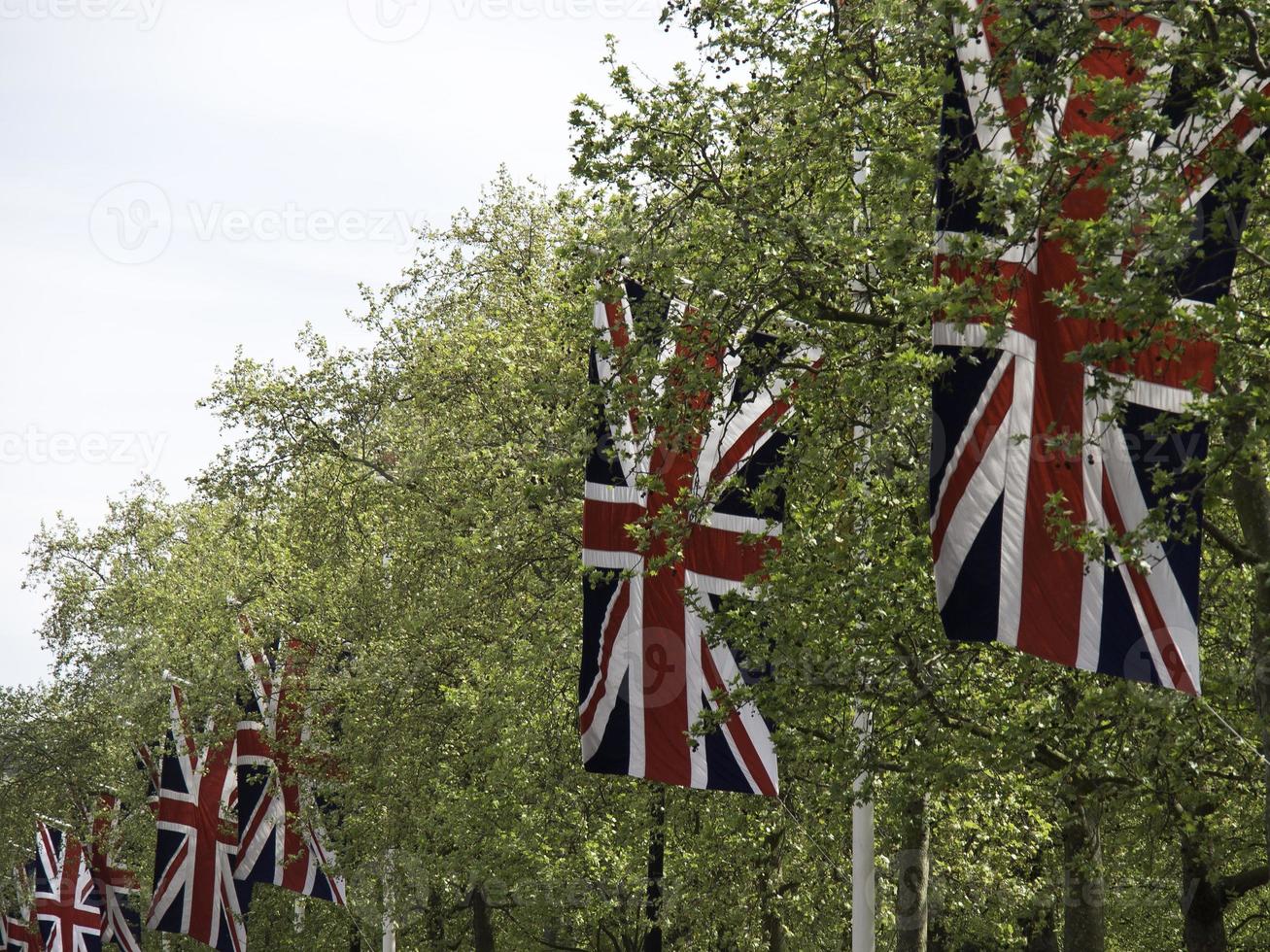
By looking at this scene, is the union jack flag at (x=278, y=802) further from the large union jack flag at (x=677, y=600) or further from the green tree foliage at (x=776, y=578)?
the large union jack flag at (x=677, y=600)

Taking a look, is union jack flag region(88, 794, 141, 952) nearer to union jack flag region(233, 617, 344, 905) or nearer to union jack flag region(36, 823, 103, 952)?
union jack flag region(36, 823, 103, 952)

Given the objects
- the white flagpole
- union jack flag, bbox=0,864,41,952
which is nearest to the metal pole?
the white flagpole

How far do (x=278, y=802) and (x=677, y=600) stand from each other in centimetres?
A: 1461

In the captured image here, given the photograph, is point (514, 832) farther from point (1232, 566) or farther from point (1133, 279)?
point (1133, 279)

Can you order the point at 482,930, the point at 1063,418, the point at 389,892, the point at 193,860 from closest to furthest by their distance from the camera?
the point at 1063,418, the point at 389,892, the point at 482,930, the point at 193,860

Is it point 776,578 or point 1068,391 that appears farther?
point 776,578

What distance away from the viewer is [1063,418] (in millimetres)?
9492

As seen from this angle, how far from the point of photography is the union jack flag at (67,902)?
39.7 metres

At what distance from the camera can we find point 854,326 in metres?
12.8

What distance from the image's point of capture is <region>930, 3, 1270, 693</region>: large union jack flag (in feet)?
29.7

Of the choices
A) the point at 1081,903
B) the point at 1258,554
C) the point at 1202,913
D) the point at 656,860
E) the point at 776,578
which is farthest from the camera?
the point at 656,860

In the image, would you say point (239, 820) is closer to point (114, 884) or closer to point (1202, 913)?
point (114, 884)

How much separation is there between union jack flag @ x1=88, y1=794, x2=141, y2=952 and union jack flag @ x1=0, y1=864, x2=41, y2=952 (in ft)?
18.5

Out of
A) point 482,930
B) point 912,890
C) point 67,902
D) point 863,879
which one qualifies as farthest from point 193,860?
point 863,879
